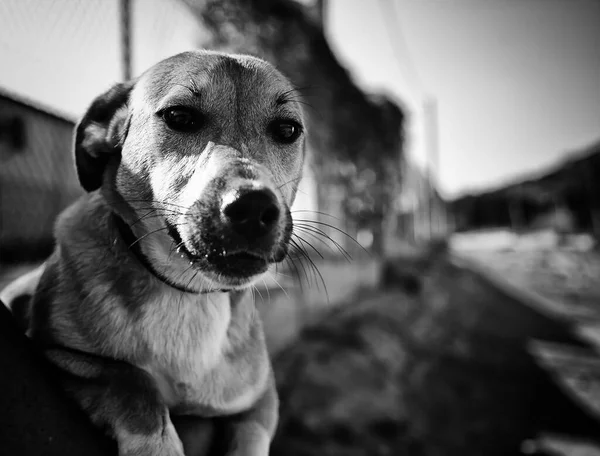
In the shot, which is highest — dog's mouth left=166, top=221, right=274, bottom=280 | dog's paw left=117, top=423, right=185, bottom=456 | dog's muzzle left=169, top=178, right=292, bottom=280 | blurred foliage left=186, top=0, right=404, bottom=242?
blurred foliage left=186, top=0, right=404, bottom=242

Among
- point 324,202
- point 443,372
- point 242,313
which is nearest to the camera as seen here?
point 242,313

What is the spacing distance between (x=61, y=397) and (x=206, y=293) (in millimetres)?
587

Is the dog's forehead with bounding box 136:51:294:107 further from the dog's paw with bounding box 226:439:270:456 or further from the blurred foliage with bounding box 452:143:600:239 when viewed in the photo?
the blurred foliage with bounding box 452:143:600:239

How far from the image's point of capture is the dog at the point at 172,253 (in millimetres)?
1192

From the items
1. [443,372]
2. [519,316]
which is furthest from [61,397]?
[519,316]

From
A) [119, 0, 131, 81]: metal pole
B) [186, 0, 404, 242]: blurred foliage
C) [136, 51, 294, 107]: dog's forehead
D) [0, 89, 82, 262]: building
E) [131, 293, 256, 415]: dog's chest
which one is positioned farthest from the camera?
[186, 0, 404, 242]: blurred foliage

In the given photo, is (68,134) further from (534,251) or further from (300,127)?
(534,251)

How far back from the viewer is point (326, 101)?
25.9 ft

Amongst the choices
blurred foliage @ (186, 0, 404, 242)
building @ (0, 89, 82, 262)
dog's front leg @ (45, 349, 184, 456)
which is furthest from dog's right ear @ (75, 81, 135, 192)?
building @ (0, 89, 82, 262)

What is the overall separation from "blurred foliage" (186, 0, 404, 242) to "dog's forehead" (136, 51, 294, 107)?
2.02 ft

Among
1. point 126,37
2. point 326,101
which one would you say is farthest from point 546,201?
point 126,37

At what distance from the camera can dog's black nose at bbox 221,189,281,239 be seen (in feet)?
3.71

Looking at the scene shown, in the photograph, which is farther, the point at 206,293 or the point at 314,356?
the point at 314,356

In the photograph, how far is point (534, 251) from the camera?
20.1 metres
